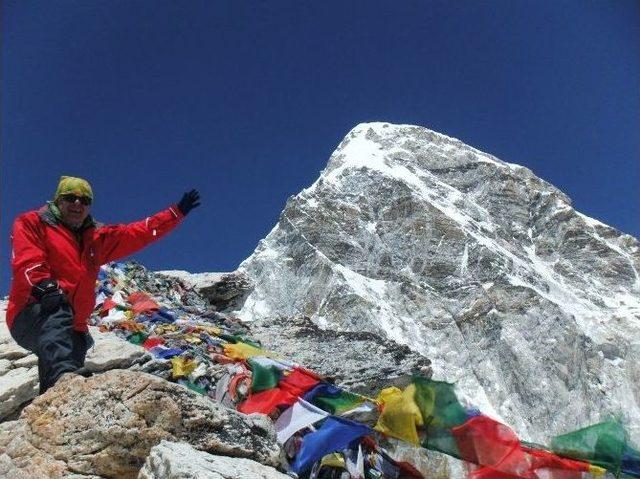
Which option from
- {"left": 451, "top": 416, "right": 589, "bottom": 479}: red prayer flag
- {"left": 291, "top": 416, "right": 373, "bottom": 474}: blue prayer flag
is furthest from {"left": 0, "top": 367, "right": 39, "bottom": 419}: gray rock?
{"left": 451, "top": 416, "right": 589, "bottom": 479}: red prayer flag

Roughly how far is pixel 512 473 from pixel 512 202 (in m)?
130

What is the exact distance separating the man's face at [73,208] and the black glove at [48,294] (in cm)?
52

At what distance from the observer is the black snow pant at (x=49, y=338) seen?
14.0ft

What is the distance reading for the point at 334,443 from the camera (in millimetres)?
4680

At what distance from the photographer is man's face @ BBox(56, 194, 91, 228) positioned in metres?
4.71

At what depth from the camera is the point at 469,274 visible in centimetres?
10762

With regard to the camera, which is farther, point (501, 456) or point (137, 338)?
point (137, 338)

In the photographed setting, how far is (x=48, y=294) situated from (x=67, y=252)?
1.40 ft

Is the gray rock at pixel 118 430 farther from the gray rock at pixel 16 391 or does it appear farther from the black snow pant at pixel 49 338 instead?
the gray rock at pixel 16 391

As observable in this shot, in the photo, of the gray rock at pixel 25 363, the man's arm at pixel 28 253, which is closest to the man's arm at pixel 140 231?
the man's arm at pixel 28 253

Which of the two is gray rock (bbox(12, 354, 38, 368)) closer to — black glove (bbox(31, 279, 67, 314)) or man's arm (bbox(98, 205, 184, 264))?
man's arm (bbox(98, 205, 184, 264))

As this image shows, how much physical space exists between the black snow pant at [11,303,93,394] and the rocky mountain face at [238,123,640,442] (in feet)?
250

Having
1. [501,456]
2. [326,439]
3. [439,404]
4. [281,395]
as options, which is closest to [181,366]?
Result: [281,395]

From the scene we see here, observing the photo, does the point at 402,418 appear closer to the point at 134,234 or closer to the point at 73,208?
the point at 134,234
